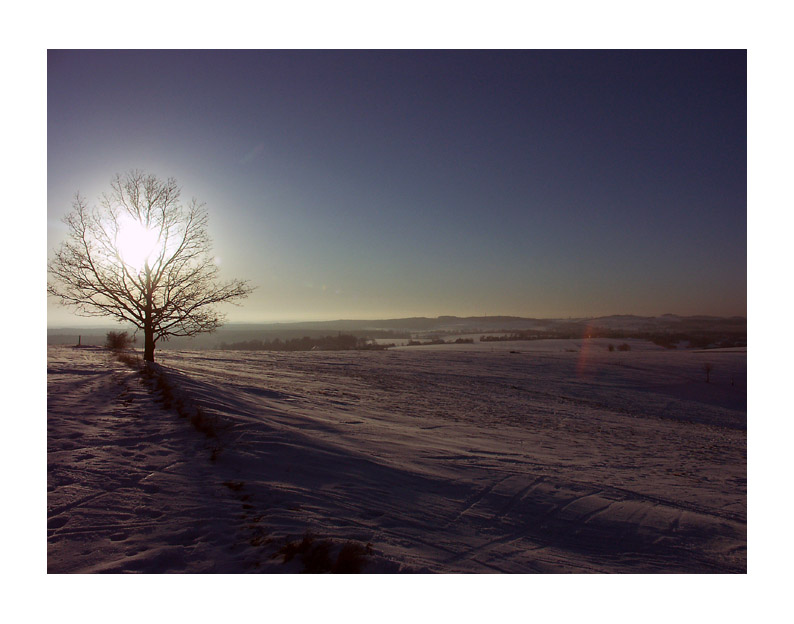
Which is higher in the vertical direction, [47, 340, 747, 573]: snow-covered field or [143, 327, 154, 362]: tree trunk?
[143, 327, 154, 362]: tree trunk

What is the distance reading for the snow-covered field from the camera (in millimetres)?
5090

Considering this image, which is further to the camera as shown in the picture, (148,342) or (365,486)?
(148,342)

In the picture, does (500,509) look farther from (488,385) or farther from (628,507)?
(488,385)

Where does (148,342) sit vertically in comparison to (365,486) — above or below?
above

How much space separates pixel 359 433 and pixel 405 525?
5.13 m

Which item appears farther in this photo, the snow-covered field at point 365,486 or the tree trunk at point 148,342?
the tree trunk at point 148,342

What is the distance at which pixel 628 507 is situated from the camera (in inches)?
303

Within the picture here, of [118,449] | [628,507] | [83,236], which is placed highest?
[83,236]

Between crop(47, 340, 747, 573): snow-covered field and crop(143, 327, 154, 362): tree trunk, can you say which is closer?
crop(47, 340, 747, 573): snow-covered field

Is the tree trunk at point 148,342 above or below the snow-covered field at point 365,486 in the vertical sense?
above

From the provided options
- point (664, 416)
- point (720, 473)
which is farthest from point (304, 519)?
point (664, 416)

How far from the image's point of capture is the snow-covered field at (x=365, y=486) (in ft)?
16.7

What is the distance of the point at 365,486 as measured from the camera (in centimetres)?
727

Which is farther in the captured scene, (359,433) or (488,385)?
(488,385)
